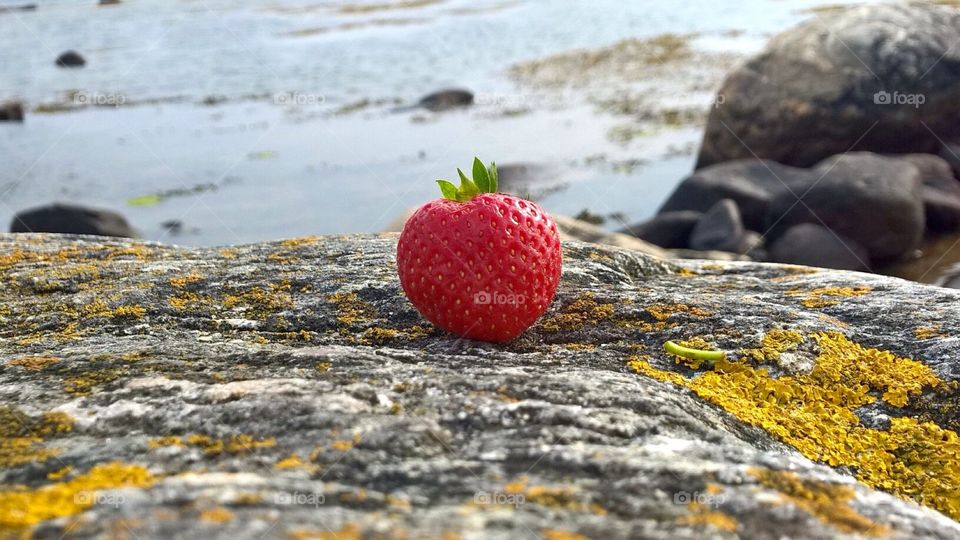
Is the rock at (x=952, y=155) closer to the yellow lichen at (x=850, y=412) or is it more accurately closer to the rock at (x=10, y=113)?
the yellow lichen at (x=850, y=412)

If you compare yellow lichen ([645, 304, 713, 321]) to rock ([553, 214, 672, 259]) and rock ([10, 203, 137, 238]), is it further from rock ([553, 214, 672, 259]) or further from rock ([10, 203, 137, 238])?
rock ([10, 203, 137, 238])

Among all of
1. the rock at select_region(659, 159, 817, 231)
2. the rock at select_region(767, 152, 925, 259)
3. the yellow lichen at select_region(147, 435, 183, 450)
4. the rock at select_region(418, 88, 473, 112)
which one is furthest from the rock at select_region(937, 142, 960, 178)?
the yellow lichen at select_region(147, 435, 183, 450)

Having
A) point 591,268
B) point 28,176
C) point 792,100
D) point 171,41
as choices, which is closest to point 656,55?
point 792,100

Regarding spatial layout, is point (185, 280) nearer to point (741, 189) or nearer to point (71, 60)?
point (741, 189)

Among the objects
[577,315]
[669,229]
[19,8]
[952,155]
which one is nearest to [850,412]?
[577,315]

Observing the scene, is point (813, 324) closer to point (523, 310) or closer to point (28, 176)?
point (523, 310)
